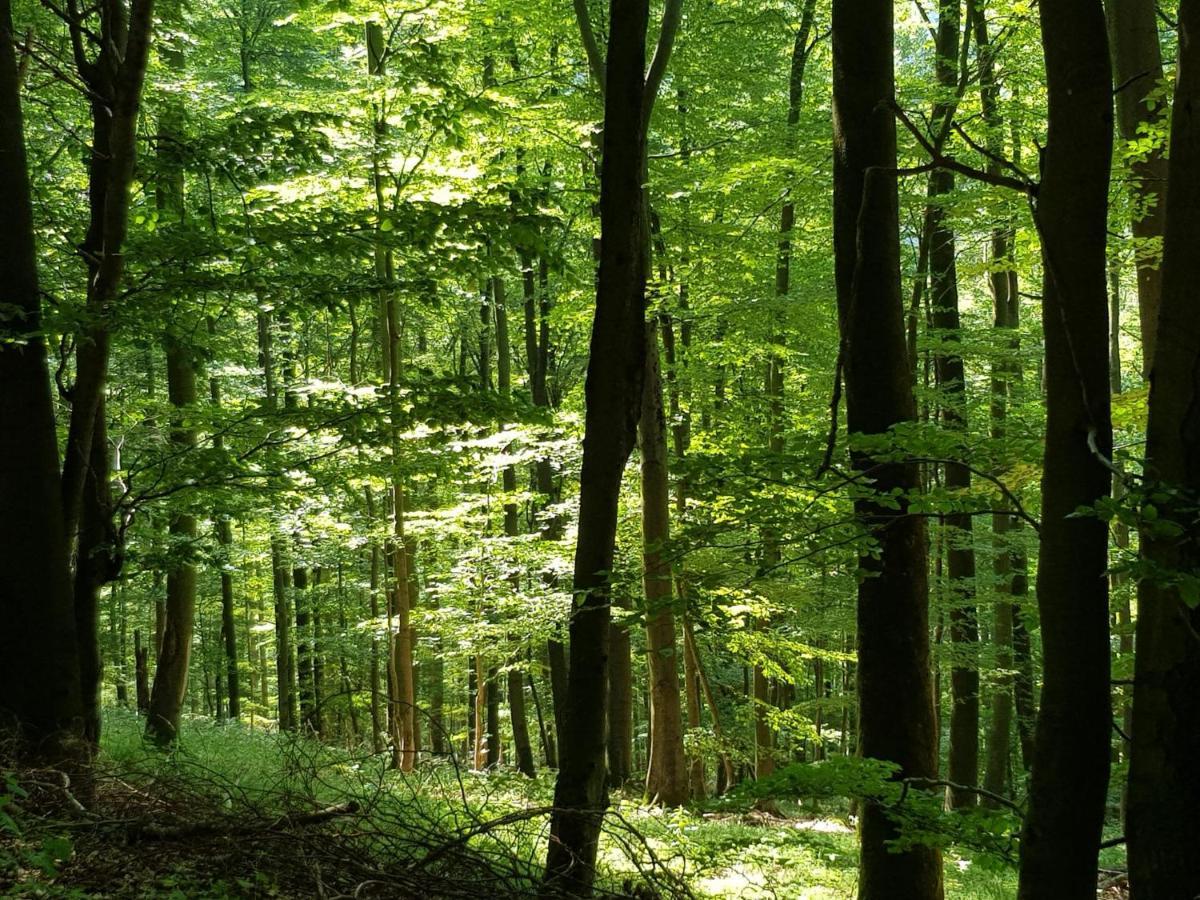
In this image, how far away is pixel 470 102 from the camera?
694 cm

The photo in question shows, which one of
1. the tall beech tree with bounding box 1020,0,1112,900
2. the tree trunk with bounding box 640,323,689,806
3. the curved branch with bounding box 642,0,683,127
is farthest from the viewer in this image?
the tree trunk with bounding box 640,323,689,806

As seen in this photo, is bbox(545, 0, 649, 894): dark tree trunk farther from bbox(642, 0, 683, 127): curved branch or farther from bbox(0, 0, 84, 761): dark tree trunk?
bbox(0, 0, 84, 761): dark tree trunk

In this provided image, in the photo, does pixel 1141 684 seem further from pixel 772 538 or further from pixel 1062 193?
pixel 772 538

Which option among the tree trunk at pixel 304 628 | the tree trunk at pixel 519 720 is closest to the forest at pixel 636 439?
the tree trunk at pixel 519 720

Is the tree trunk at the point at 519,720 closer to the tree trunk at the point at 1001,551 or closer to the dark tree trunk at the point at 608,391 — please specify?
the tree trunk at the point at 1001,551

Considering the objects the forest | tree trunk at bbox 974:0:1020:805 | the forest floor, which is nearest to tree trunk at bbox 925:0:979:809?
the forest

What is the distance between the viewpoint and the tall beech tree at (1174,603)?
244 centimetres

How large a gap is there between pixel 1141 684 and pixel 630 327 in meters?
2.89

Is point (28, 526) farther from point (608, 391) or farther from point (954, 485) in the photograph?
point (954, 485)

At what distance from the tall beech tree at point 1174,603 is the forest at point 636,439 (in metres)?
0.01

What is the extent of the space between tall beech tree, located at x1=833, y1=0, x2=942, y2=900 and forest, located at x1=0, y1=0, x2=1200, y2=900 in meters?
0.02

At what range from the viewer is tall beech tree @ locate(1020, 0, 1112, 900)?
2.77 metres

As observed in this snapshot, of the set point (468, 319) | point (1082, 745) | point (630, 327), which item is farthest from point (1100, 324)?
point (468, 319)

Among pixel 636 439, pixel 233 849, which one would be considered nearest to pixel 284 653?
pixel 636 439
